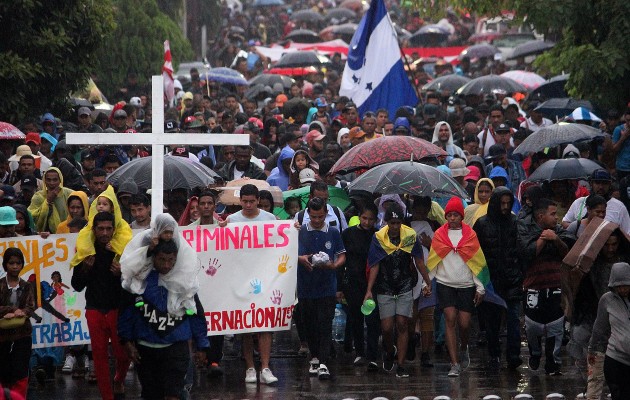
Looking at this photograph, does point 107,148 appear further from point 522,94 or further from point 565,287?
point 522,94

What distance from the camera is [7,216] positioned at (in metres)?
12.6

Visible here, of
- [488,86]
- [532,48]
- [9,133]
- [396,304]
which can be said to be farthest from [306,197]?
[532,48]

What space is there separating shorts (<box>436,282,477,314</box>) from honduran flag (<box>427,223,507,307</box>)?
0.51 ft

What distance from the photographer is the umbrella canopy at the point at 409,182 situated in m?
13.5

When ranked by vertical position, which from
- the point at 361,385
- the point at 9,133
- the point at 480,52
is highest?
the point at 480,52

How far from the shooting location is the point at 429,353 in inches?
550

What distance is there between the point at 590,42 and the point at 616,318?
9.28 metres

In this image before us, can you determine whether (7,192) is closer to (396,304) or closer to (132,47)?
(396,304)

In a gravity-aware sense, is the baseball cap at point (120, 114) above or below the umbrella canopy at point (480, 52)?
below

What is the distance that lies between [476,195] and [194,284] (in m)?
4.94

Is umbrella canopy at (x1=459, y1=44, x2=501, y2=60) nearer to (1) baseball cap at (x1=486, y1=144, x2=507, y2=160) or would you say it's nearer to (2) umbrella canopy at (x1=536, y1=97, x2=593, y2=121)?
(2) umbrella canopy at (x1=536, y1=97, x2=593, y2=121)

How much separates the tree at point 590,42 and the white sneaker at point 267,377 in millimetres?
7424

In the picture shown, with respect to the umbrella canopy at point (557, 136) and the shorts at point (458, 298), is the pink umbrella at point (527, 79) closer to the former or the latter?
the umbrella canopy at point (557, 136)

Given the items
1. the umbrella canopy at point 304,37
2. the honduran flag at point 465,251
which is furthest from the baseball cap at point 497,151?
the umbrella canopy at point 304,37
